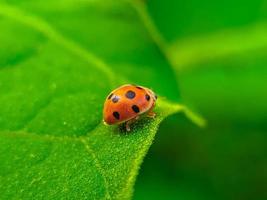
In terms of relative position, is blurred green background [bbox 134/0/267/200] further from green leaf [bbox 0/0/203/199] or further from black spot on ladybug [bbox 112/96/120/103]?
black spot on ladybug [bbox 112/96/120/103]

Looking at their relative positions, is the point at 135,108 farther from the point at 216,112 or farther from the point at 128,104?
the point at 216,112

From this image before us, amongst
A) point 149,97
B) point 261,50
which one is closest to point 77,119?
point 149,97

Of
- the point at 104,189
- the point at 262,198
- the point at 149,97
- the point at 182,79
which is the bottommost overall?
the point at 262,198

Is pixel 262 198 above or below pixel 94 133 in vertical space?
below

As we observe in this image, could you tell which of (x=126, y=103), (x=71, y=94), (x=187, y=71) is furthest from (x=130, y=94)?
(x=187, y=71)

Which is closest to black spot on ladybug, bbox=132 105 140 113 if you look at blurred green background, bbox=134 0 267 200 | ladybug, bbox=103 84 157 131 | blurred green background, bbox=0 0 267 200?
ladybug, bbox=103 84 157 131

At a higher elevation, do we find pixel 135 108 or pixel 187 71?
pixel 135 108

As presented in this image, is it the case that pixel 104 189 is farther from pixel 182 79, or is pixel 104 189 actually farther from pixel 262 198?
pixel 182 79
